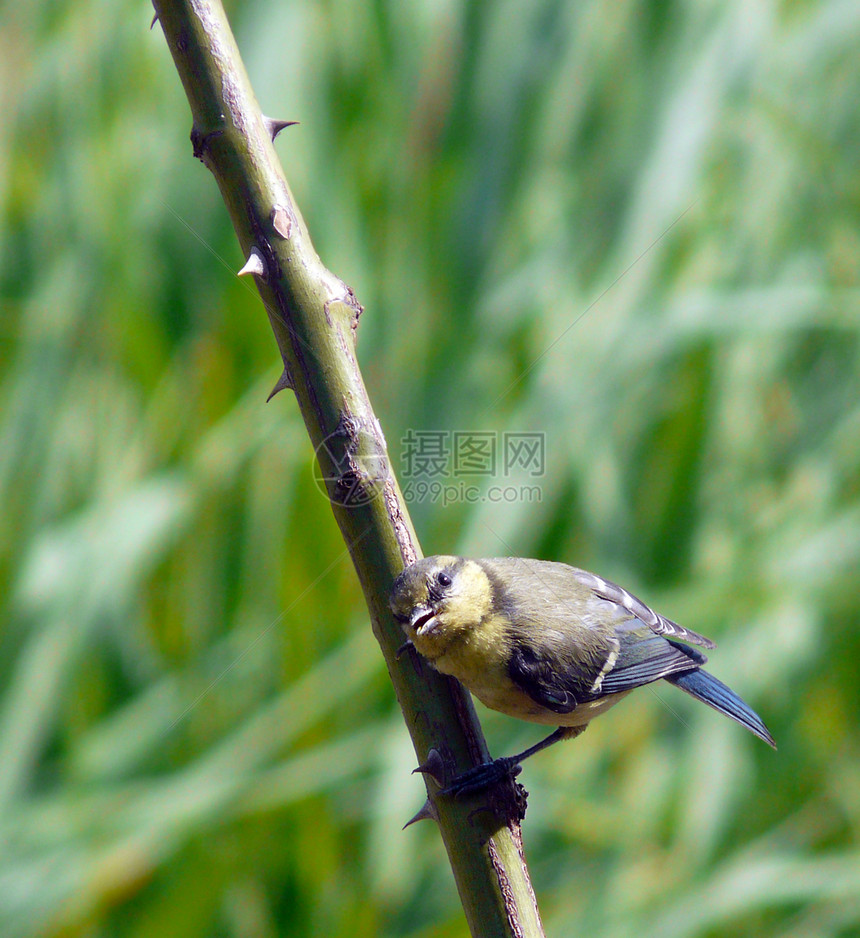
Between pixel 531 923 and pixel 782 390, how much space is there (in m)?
2.56

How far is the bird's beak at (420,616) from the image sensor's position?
118cm

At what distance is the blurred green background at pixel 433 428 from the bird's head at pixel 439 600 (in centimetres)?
89

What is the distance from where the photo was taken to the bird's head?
1094 millimetres

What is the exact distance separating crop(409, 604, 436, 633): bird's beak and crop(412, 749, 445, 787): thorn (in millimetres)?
184

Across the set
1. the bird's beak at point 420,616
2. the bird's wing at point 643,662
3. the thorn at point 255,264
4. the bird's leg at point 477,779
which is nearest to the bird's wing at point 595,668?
the bird's wing at point 643,662

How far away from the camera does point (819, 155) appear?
2.91 metres

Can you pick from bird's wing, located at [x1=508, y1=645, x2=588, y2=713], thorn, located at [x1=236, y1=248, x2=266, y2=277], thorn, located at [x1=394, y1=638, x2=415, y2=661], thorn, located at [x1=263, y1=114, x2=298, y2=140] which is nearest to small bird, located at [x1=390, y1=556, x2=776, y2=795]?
bird's wing, located at [x1=508, y1=645, x2=588, y2=713]

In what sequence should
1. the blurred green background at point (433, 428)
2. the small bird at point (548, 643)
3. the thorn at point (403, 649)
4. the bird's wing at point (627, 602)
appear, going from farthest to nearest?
1. the blurred green background at point (433, 428)
2. the bird's wing at point (627, 602)
3. the small bird at point (548, 643)
4. the thorn at point (403, 649)

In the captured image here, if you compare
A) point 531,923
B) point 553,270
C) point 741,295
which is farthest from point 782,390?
point 531,923

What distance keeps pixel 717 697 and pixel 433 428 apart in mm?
1219

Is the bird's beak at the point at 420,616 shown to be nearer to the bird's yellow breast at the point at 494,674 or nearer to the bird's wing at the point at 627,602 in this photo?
the bird's yellow breast at the point at 494,674

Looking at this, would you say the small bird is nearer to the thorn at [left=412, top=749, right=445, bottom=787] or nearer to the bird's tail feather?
the bird's tail feather

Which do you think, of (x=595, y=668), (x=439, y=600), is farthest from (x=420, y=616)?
(x=595, y=668)

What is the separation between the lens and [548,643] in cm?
157
